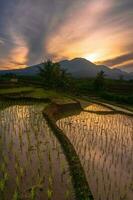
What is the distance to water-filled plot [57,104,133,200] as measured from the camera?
8766mm

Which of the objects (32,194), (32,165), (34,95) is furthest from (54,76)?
(32,194)

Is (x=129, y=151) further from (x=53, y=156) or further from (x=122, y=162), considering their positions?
(x=53, y=156)

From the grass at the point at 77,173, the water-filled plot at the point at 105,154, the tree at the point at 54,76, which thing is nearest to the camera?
the grass at the point at 77,173

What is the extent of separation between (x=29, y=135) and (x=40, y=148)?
2.56 metres

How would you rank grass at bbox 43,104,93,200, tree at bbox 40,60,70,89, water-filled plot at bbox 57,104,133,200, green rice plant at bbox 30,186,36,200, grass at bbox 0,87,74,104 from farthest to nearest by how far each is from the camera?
tree at bbox 40,60,70,89 < grass at bbox 0,87,74,104 < water-filled plot at bbox 57,104,133,200 < grass at bbox 43,104,93,200 < green rice plant at bbox 30,186,36,200

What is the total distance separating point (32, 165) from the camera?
10156 mm

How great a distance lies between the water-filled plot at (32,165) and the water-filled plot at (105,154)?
96 cm

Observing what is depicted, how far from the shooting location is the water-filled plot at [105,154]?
345 inches

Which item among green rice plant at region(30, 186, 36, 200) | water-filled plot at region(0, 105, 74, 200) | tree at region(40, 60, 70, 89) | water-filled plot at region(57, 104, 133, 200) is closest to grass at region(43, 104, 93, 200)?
water-filled plot at region(0, 105, 74, 200)

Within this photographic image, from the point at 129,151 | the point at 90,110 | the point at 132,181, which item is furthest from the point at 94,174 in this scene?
the point at 90,110

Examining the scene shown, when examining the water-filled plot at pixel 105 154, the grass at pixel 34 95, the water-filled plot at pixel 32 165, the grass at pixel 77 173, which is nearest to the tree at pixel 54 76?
the grass at pixel 34 95

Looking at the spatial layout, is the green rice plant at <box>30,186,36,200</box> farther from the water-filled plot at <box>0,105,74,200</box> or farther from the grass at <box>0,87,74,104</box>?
the grass at <box>0,87,74,104</box>

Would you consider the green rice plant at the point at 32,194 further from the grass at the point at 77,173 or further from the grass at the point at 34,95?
the grass at the point at 34,95

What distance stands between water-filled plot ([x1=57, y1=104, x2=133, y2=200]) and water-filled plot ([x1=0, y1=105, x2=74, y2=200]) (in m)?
0.96
